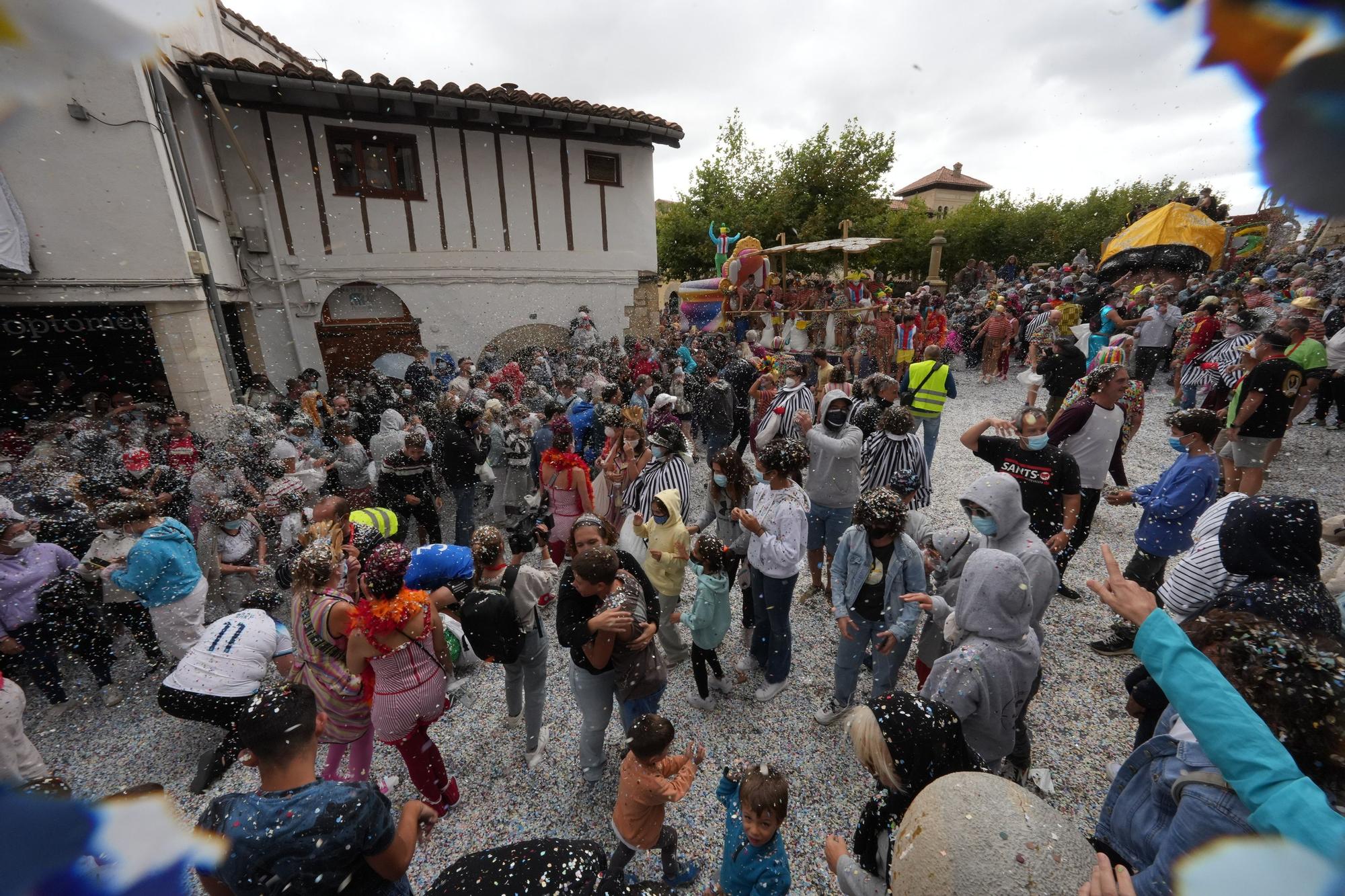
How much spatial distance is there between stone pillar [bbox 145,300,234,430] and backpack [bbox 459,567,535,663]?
6.75m

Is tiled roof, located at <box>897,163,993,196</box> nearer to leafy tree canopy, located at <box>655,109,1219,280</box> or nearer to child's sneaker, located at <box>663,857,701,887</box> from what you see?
leafy tree canopy, located at <box>655,109,1219,280</box>

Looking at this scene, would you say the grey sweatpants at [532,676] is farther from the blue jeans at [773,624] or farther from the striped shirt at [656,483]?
the blue jeans at [773,624]

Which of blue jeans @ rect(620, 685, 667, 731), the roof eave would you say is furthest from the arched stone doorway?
blue jeans @ rect(620, 685, 667, 731)

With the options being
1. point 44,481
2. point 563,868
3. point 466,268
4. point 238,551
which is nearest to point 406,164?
point 466,268

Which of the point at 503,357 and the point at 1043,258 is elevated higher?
the point at 1043,258

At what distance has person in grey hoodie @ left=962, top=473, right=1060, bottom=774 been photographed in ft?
8.07

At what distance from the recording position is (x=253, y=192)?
9.20m

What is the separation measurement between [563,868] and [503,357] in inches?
453

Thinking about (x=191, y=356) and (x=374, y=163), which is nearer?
(x=191, y=356)

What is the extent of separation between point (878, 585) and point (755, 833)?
145cm

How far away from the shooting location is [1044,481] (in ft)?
11.2

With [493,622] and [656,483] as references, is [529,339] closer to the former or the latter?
[656,483]

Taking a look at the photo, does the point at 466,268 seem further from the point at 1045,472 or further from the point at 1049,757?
the point at 1049,757

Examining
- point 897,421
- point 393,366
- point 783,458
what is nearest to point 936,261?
point 897,421
